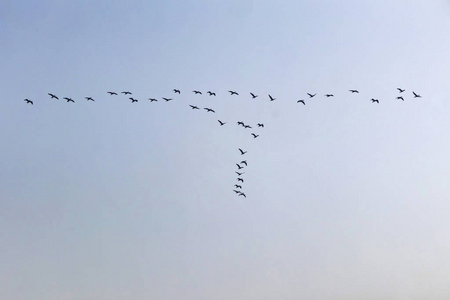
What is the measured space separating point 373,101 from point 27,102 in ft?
201

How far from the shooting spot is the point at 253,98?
367ft

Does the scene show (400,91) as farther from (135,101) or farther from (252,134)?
(135,101)

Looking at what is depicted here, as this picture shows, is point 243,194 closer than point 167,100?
No

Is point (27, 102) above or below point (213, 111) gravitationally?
below

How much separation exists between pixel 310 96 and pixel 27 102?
5076 centimetres

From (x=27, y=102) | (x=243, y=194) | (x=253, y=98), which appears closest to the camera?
(x=27, y=102)

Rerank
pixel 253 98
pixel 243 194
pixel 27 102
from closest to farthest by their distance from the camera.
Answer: pixel 27 102 → pixel 253 98 → pixel 243 194

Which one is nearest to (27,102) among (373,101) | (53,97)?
(53,97)

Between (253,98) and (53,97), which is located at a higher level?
(253,98)

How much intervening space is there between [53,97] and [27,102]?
445 cm

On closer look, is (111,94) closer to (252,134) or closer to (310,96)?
(252,134)

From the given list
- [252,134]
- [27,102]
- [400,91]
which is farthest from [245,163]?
[27,102]

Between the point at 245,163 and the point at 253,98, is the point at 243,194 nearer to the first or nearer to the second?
the point at 245,163

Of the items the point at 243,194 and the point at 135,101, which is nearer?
the point at 135,101
